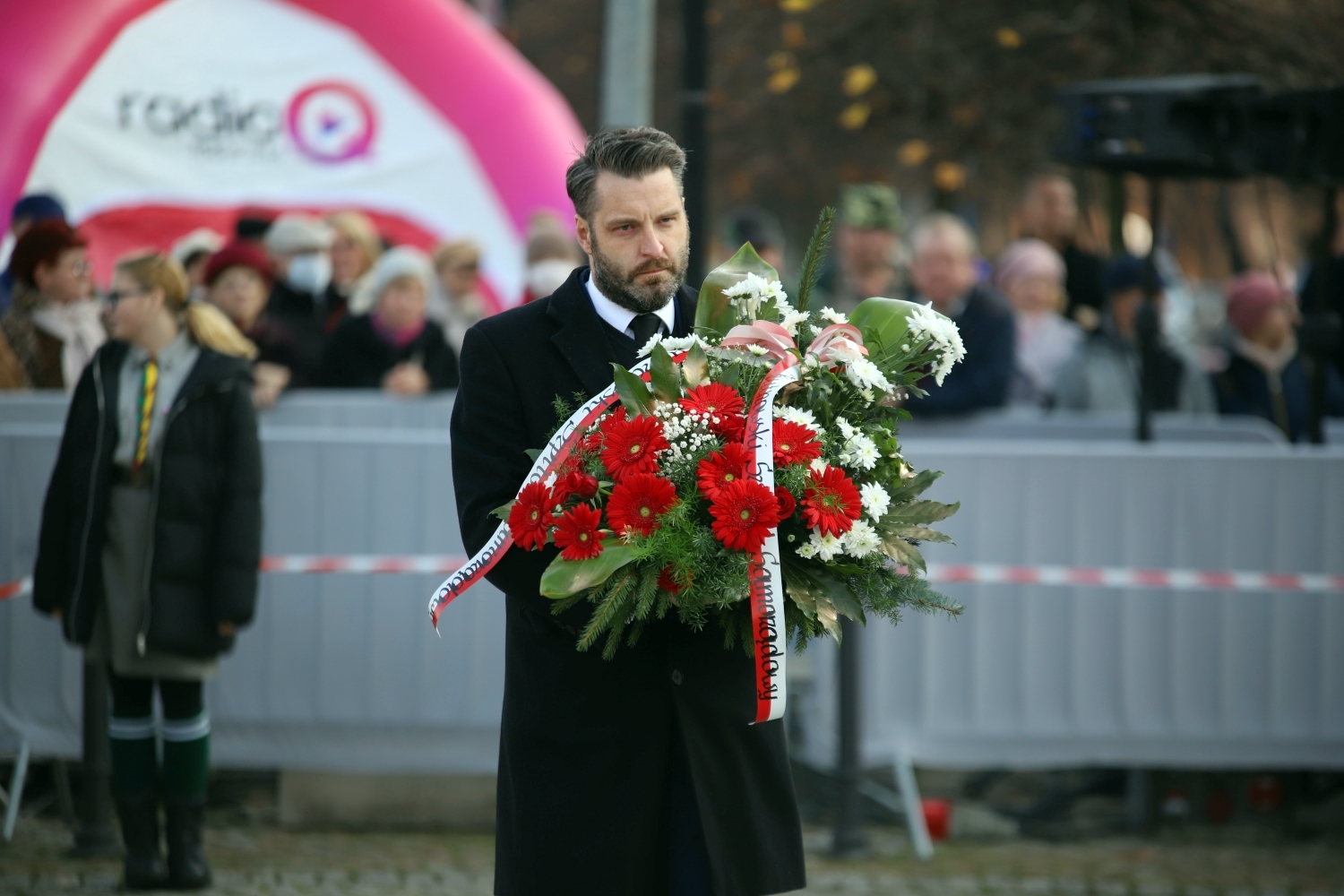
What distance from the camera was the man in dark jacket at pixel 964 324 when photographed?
7934 mm

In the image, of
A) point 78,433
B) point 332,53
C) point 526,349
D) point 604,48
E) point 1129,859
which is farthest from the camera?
point 332,53

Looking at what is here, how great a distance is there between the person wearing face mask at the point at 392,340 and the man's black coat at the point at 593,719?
5.04 metres

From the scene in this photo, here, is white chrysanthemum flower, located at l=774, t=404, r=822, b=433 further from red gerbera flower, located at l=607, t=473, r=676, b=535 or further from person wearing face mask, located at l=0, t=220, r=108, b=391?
person wearing face mask, located at l=0, t=220, r=108, b=391

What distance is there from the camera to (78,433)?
5.90 meters

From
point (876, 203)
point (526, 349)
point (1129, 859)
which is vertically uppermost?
point (876, 203)

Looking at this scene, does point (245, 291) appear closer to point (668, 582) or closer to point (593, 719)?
point (593, 719)

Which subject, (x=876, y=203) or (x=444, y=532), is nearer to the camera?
(x=444, y=532)

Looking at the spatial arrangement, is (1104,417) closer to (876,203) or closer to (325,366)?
(876,203)

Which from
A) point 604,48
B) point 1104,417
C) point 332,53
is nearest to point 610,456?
point 1104,417

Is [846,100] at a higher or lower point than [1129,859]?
→ higher

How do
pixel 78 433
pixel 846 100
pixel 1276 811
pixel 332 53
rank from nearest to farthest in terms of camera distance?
pixel 78 433
pixel 1276 811
pixel 332 53
pixel 846 100

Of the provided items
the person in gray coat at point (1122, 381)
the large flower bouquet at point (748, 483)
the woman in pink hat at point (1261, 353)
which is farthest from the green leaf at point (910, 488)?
the woman in pink hat at point (1261, 353)

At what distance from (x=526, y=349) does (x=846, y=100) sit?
42.3 feet

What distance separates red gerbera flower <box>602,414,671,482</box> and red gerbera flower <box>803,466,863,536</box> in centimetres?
28
